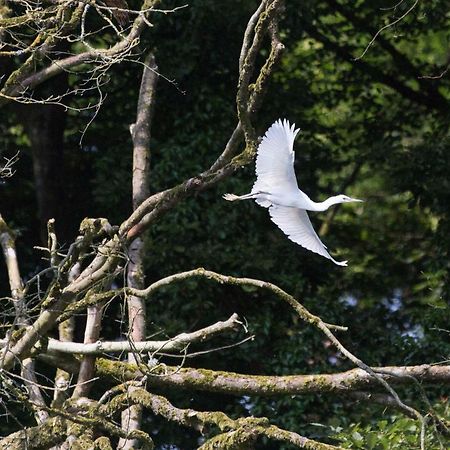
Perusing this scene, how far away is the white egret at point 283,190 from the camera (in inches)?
274

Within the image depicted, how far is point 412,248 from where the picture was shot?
1166 cm

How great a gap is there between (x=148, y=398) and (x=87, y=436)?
18.1 inches

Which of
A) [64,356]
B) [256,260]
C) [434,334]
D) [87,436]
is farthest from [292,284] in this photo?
[87,436]

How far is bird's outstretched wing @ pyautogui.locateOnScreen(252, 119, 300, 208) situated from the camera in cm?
694

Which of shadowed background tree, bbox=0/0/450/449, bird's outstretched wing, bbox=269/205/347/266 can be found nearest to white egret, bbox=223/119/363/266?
bird's outstretched wing, bbox=269/205/347/266

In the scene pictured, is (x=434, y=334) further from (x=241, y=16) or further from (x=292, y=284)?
(x=241, y=16)

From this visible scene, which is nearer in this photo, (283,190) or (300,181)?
(283,190)

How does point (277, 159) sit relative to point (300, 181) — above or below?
below

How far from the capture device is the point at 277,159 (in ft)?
23.0

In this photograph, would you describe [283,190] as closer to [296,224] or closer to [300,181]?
[296,224]

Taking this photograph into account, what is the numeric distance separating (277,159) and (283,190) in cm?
24

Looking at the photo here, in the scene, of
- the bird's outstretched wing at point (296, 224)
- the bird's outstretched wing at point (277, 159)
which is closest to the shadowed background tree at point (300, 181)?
the bird's outstretched wing at point (296, 224)

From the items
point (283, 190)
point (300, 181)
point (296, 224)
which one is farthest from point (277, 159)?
point (300, 181)

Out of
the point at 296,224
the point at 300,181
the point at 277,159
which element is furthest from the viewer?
the point at 300,181
